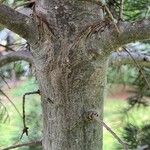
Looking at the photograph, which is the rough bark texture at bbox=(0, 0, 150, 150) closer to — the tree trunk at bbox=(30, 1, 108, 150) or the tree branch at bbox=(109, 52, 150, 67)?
the tree trunk at bbox=(30, 1, 108, 150)

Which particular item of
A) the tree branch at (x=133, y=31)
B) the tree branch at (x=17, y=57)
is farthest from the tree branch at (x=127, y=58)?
the tree branch at (x=133, y=31)

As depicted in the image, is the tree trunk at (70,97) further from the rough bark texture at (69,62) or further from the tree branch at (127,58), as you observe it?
the tree branch at (127,58)

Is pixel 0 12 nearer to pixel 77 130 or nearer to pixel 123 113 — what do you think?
pixel 77 130

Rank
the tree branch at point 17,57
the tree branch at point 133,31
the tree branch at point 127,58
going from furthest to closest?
1. the tree branch at point 127,58
2. the tree branch at point 17,57
3. the tree branch at point 133,31

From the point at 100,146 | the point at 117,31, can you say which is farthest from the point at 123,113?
the point at 117,31

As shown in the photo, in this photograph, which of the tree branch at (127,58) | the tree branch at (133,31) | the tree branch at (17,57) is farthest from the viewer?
the tree branch at (127,58)

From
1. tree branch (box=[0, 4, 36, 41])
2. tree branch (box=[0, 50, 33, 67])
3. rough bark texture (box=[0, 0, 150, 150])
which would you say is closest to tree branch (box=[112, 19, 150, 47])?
rough bark texture (box=[0, 0, 150, 150])

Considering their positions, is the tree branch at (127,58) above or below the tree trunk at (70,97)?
above
